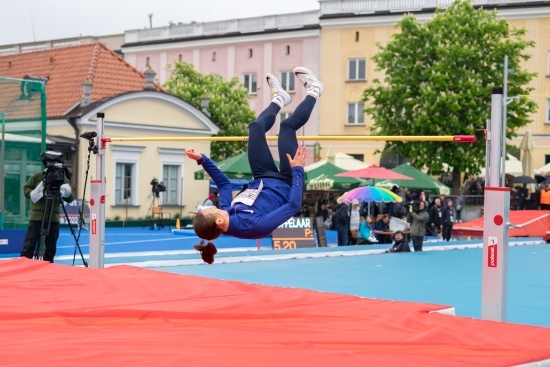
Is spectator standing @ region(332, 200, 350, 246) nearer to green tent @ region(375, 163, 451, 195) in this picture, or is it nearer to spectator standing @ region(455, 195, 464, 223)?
green tent @ region(375, 163, 451, 195)

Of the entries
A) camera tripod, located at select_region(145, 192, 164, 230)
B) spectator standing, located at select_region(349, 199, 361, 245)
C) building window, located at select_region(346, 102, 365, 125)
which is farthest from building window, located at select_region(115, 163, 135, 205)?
building window, located at select_region(346, 102, 365, 125)

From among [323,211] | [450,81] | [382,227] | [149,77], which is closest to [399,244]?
[382,227]

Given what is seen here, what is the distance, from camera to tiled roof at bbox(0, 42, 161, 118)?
30562 millimetres

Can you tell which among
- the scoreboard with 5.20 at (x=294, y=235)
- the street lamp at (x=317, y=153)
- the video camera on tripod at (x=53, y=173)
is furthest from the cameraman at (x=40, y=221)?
the street lamp at (x=317, y=153)

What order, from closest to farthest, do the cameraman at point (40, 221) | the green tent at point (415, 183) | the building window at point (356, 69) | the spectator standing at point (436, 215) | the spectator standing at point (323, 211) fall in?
the cameraman at point (40, 221) < the spectator standing at point (436, 215) < the green tent at point (415, 183) < the spectator standing at point (323, 211) < the building window at point (356, 69)

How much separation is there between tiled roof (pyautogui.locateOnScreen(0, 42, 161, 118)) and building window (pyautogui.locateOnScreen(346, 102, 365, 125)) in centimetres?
1399

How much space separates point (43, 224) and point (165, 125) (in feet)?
57.8

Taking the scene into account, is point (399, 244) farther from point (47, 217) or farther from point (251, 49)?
point (251, 49)

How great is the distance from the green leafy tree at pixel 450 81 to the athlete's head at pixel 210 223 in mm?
25968

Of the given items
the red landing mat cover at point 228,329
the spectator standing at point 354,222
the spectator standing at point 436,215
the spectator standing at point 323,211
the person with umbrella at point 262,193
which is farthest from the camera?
the spectator standing at point 323,211

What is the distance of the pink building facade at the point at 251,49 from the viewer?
148ft

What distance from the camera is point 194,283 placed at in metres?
9.05

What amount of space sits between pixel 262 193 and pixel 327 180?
16.8 m

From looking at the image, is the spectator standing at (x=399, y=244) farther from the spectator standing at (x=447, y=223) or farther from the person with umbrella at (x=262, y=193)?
the person with umbrella at (x=262, y=193)
